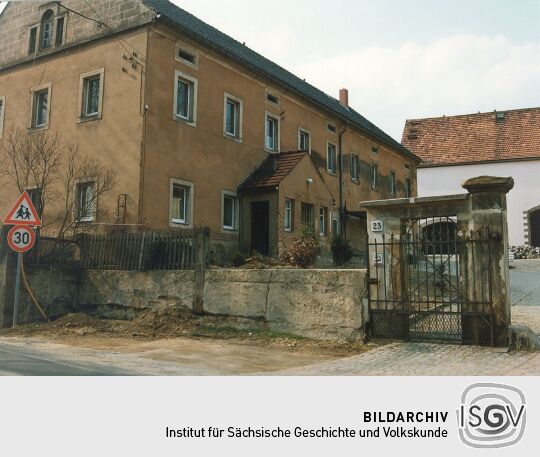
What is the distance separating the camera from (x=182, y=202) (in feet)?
54.2

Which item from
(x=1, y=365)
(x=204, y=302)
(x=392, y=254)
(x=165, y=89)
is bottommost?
(x=1, y=365)

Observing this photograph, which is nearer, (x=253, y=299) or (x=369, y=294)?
(x=369, y=294)

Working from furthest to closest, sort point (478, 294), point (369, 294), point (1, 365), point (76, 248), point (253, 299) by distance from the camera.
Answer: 1. point (76, 248)
2. point (253, 299)
3. point (369, 294)
4. point (478, 294)
5. point (1, 365)

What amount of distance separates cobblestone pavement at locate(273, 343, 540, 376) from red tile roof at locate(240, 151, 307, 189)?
10780 millimetres

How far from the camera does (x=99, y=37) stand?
54.0ft

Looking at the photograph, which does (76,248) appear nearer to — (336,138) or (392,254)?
(392,254)

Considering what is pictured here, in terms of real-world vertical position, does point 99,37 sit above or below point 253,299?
above

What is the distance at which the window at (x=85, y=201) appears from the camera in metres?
15.3

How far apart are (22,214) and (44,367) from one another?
5.22m

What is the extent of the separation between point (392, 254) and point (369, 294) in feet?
2.72

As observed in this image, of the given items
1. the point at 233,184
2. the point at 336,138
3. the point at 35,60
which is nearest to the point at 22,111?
the point at 35,60

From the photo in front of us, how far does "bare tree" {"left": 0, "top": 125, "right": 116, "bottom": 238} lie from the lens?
1566cm

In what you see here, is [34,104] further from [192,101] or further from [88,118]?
[192,101]
